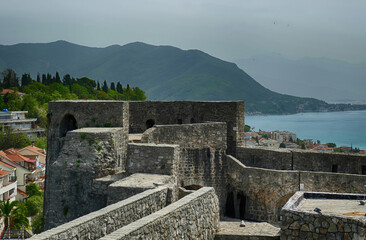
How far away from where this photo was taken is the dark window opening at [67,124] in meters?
22.2

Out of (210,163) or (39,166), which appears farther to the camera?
(39,166)

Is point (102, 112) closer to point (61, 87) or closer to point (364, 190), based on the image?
point (364, 190)

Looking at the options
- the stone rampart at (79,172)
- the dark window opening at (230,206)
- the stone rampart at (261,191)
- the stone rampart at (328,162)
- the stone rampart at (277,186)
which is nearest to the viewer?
the stone rampart at (79,172)

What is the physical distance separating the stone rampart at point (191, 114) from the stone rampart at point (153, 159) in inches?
298

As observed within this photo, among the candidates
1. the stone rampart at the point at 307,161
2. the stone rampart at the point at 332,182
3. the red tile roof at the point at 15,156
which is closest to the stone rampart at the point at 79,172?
the stone rampart at the point at 332,182

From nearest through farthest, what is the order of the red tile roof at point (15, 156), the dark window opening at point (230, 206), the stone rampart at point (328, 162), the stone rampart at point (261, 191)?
the stone rampart at point (261, 191), the dark window opening at point (230, 206), the stone rampart at point (328, 162), the red tile roof at point (15, 156)

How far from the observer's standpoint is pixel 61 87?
111m

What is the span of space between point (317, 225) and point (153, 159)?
8.24 meters

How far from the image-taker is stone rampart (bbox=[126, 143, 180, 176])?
1709 cm

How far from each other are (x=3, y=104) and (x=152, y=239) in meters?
108

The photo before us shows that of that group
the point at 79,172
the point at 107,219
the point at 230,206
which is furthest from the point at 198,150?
the point at 107,219

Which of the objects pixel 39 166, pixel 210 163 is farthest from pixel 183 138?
pixel 39 166

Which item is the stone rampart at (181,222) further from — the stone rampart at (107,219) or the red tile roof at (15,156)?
the red tile roof at (15,156)

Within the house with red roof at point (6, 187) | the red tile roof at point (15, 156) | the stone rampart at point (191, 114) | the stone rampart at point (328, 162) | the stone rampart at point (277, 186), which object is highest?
the stone rampart at point (191, 114)
